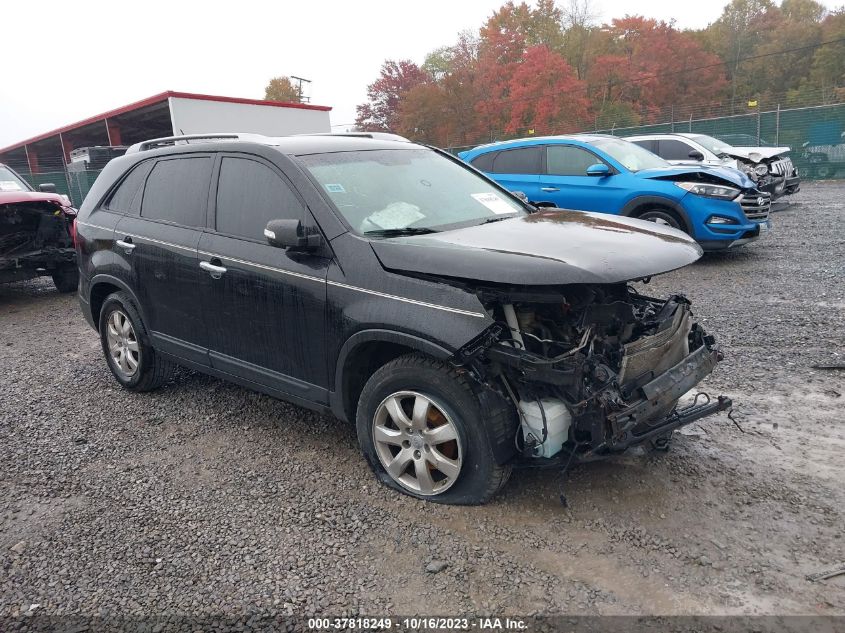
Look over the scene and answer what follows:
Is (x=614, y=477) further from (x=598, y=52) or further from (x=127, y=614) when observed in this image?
(x=598, y=52)

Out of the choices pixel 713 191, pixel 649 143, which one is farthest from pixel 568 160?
pixel 649 143

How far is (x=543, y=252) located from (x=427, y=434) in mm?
1042

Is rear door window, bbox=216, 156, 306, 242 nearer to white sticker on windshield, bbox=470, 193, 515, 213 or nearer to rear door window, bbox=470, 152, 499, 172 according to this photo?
white sticker on windshield, bbox=470, 193, 515, 213

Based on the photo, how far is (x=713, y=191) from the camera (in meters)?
8.17

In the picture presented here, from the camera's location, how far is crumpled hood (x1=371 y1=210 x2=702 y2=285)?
278 centimetres

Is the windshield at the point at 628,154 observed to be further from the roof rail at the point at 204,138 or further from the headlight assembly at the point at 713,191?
the roof rail at the point at 204,138

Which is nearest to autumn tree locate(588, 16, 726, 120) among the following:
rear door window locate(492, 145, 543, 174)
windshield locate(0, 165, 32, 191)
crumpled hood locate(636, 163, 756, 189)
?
rear door window locate(492, 145, 543, 174)

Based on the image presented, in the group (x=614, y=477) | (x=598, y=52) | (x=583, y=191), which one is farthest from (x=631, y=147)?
(x=598, y=52)

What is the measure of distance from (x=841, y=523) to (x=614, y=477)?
3.34 feet

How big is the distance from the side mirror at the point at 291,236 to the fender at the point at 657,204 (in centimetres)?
629

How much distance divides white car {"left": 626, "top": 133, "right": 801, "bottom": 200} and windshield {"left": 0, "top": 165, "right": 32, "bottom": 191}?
1034cm

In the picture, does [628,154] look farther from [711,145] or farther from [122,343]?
[122,343]

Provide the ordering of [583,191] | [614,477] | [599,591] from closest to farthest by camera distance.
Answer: [599,591]
[614,477]
[583,191]

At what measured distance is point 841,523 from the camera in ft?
9.47
